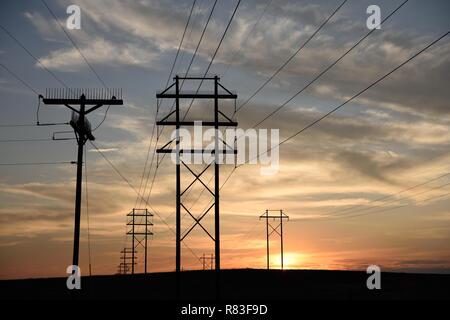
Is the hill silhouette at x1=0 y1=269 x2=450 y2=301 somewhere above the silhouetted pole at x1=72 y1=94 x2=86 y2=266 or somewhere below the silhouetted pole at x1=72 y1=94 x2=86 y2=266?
below

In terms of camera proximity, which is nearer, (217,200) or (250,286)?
(217,200)

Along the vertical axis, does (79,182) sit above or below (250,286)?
above

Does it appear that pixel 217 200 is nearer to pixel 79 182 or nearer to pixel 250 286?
pixel 79 182

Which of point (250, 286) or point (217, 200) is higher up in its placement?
point (217, 200)

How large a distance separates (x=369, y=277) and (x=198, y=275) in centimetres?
2571

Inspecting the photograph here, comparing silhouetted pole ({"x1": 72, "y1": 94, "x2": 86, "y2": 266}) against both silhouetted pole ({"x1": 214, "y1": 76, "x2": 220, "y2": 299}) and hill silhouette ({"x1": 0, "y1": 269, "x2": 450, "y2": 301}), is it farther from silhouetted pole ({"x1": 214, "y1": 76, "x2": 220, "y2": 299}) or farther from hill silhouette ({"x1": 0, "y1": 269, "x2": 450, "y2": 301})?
→ hill silhouette ({"x1": 0, "y1": 269, "x2": 450, "y2": 301})

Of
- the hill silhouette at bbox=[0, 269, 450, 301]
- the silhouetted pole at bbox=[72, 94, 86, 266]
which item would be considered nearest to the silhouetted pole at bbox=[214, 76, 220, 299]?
the silhouetted pole at bbox=[72, 94, 86, 266]

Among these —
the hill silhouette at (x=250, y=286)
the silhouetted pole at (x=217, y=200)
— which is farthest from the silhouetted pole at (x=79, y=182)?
the hill silhouette at (x=250, y=286)

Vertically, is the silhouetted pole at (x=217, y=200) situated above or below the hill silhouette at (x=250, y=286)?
above

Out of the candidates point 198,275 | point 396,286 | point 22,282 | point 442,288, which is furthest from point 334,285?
point 22,282

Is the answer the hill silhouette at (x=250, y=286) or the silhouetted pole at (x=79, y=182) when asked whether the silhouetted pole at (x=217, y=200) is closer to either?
the silhouetted pole at (x=79, y=182)

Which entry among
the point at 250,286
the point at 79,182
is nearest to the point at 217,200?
the point at 79,182
